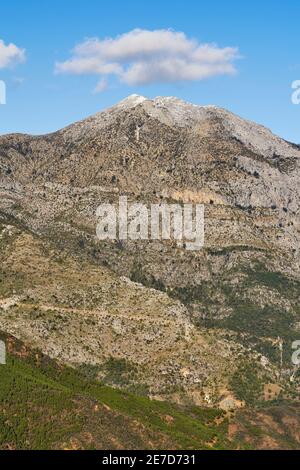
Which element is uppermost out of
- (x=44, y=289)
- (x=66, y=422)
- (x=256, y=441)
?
(x=44, y=289)

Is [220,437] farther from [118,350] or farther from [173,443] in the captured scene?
[118,350]

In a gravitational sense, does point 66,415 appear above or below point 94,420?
above

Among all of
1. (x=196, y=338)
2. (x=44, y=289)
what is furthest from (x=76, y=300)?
(x=196, y=338)

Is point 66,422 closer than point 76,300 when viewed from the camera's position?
Yes

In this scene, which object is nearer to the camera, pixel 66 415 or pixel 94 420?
pixel 66 415

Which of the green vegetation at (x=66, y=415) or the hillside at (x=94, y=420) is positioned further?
the hillside at (x=94, y=420)

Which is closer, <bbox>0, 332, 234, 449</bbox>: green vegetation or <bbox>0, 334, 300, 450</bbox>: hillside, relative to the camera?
<bbox>0, 332, 234, 449</bbox>: green vegetation
